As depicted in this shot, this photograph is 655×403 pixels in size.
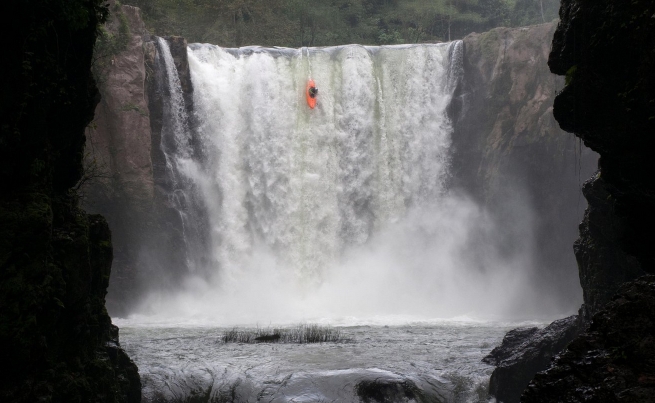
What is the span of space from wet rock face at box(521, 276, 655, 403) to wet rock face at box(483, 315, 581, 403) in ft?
19.9

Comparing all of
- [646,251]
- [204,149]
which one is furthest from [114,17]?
[646,251]

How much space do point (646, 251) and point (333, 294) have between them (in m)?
19.7

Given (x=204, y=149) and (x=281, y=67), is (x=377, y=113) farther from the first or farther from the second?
(x=204, y=149)

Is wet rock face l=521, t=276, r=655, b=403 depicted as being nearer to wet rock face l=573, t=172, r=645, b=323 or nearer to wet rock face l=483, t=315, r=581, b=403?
wet rock face l=573, t=172, r=645, b=323

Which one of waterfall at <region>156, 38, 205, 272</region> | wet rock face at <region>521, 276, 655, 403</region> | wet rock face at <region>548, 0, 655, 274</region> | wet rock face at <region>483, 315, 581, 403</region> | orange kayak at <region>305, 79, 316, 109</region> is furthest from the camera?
orange kayak at <region>305, 79, 316, 109</region>

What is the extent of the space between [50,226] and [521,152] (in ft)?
79.2

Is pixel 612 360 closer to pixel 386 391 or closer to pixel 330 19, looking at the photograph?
pixel 386 391

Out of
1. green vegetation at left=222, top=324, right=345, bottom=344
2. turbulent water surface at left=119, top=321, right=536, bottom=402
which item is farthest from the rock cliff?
green vegetation at left=222, top=324, right=345, bottom=344

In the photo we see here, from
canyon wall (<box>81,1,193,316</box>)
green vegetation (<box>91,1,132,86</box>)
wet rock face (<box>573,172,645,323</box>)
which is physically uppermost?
green vegetation (<box>91,1,132,86</box>)

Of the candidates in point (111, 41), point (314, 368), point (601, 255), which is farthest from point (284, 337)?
point (111, 41)

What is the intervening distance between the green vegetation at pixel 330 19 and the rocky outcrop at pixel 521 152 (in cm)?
1379

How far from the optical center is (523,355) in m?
13.1

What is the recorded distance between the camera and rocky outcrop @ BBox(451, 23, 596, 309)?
91.7 ft

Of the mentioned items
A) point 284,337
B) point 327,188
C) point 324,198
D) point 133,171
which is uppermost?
point 327,188
